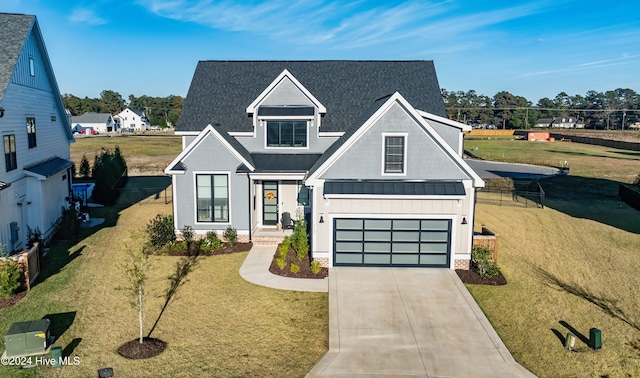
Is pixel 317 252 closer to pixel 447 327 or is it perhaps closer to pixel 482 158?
pixel 447 327

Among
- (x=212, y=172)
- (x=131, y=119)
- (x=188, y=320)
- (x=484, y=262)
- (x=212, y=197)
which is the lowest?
(x=188, y=320)

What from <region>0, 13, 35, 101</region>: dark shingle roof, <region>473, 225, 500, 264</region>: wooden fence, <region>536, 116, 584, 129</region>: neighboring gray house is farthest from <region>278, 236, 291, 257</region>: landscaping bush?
<region>536, 116, 584, 129</region>: neighboring gray house

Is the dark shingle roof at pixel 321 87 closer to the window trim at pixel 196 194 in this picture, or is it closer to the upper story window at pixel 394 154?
the window trim at pixel 196 194

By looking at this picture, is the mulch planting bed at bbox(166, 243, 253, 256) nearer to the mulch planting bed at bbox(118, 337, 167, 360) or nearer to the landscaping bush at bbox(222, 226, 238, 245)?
the landscaping bush at bbox(222, 226, 238, 245)

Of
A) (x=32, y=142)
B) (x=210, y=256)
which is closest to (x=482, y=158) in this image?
(x=210, y=256)

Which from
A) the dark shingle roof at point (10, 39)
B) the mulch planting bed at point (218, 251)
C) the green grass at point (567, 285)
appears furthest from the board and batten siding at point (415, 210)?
the dark shingle roof at point (10, 39)

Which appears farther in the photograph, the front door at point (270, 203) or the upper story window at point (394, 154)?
the front door at point (270, 203)

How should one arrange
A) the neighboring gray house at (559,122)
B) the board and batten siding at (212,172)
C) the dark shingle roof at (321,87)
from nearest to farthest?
the board and batten siding at (212,172) → the dark shingle roof at (321,87) → the neighboring gray house at (559,122)

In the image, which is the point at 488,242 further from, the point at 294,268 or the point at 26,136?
the point at 26,136

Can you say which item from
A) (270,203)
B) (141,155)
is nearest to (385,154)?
(270,203)
